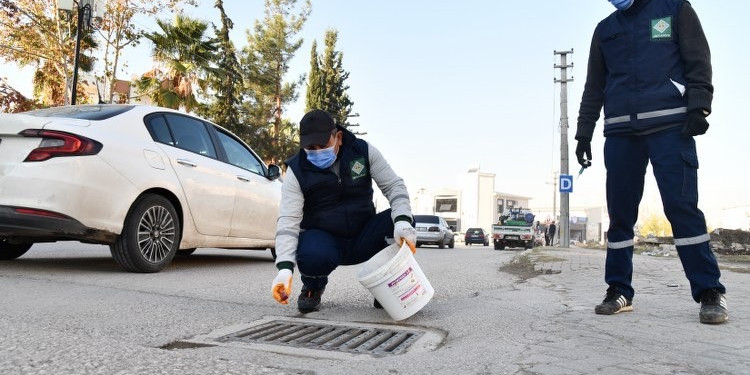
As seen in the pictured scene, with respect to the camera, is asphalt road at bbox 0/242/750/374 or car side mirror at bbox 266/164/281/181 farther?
car side mirror at bbox 266/164/281/181

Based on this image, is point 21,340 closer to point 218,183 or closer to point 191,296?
point 191,296

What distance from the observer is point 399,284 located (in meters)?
3.24

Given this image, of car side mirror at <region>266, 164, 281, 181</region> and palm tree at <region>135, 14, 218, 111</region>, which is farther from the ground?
palm tree at <region>135, 14, 218, 111</region>

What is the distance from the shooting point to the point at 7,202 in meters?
4.49

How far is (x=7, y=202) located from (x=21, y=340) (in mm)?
2361

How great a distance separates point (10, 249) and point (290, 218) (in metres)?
3.94

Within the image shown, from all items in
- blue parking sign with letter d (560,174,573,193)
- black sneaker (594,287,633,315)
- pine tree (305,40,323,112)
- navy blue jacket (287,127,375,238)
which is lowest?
black sneaker (594,287,633,315)

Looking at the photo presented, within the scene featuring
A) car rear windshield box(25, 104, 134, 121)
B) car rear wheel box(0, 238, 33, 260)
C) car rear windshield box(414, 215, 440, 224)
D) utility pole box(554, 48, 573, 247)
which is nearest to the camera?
car rear windshield box(25, 104, 134, 121)

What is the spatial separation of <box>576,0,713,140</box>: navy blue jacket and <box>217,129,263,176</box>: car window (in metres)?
4.08

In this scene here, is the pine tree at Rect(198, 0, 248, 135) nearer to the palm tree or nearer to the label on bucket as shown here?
the palm tree

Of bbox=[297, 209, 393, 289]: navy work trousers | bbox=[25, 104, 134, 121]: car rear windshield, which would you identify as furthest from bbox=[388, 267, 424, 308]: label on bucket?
bbox=[25, 104, 134, 121]: car rear windshield

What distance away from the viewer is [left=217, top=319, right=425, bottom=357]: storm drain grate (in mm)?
2727

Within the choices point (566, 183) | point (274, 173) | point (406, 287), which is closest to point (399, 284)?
point (406, 287)

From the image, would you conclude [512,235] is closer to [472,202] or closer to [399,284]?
[399,284]
